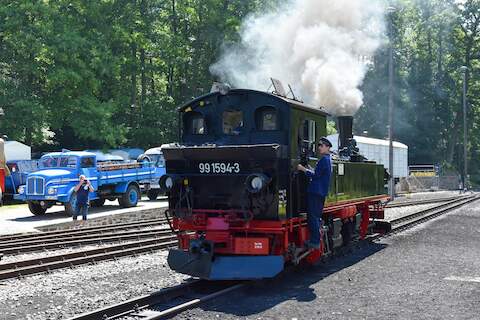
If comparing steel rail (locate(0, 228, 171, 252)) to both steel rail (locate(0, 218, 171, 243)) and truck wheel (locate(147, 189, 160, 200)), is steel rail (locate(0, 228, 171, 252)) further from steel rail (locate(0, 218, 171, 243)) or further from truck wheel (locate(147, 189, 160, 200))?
truck wheel (locate(147, 189, 160, 200))

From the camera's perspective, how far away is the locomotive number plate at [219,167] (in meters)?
8.19

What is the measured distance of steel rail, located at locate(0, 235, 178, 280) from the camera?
9.81 m

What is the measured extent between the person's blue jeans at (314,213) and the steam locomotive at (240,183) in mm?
163

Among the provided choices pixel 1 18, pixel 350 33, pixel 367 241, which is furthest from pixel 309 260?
pixel 1 18

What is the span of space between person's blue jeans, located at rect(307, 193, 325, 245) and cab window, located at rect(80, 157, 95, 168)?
15016mm

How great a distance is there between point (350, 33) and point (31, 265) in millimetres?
10696

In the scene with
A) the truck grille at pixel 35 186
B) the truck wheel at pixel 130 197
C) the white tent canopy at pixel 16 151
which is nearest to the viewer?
the truck grille at pixel 35 186

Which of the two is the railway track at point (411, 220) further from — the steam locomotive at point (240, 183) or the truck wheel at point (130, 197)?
the truck wheel at point (130, 197)

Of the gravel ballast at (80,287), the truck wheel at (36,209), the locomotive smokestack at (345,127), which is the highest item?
the locomotive smokestack at (345,127)

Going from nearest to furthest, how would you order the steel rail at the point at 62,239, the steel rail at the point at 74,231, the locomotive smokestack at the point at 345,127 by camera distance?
the locomotive smokestack at the point at 345,127
the steel rail at the point at 62,239
the steel rail at the point at 74,231

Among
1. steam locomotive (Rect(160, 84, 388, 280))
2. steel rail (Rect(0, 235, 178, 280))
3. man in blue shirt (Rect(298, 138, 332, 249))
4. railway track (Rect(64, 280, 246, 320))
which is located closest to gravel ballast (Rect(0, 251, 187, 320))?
steel rail (Rect(0, 235, 178, 280))

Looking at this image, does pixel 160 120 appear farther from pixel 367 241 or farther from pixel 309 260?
pixel 309 260

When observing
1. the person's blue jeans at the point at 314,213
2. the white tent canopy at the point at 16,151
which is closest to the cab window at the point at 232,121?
the person's blue jeans at the point at 314,213

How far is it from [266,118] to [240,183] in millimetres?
1071
